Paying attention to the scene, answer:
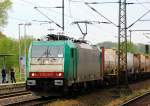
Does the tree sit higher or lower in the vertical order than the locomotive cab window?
higher

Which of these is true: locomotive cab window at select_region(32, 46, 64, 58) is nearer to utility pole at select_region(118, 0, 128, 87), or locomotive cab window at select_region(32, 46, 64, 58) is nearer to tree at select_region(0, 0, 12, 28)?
utility pole at select_region(118, 0, 128, 87)

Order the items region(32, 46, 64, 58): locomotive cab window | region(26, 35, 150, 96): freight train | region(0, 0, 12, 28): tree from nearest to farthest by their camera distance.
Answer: region(26, 35, 150, 96): freight train < region(32, 46, 64, 58): locomotive cab window < region(0, 0, 12, 28): tree

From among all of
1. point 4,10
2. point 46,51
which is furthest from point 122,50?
point 4,10

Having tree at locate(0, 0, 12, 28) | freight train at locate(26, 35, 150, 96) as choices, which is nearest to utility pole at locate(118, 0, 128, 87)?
freight train at locate(26, 35, 150, 96)

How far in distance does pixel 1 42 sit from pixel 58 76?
9093 cm

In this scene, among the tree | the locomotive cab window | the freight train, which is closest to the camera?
the freight train

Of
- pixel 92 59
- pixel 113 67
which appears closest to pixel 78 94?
pixel 92 59

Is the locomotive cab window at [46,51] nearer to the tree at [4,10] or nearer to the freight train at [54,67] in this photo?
the freight train at [54,67]

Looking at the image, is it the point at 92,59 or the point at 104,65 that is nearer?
the point at 92,59

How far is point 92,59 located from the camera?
32438 millimetres

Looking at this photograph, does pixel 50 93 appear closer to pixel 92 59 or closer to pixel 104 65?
pixel 92 59

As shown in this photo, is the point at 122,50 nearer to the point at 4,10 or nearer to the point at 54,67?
the point at 54,67

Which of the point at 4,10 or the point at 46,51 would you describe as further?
the point at 4,10

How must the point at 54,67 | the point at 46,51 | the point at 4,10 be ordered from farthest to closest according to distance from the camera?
the point at 4,10 < the point at 46,51 < the point at 54,67
